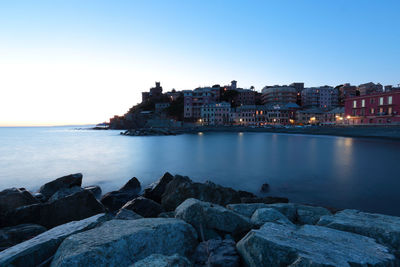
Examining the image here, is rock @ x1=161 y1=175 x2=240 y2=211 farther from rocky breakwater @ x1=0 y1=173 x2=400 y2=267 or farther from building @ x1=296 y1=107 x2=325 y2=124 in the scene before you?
building @ x1=296 y1=107 x2=325 y2=124

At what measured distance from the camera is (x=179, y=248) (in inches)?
144

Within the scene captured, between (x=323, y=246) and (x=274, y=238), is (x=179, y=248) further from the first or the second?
(x=323, y=246)

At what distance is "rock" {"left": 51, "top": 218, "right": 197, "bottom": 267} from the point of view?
9.26 ft

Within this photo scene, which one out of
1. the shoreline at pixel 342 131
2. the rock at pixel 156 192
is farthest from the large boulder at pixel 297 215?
the shoreline at pixel 342 131

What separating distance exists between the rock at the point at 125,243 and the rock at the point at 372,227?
9.84 feet

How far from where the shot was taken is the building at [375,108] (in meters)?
50.2

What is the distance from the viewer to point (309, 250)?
2828mm

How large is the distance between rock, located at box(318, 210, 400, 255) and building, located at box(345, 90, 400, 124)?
204 feet

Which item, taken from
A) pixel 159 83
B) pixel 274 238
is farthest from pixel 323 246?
pixel 159 83

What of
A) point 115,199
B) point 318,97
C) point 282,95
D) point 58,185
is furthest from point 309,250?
point 318,97

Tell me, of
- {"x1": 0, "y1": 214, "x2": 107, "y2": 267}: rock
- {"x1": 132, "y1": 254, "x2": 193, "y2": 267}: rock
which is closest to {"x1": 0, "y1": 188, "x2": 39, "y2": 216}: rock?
{"x1": 0, "y1": 214, "x2": 107, "y2": 267}: rock

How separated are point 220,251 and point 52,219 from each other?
609 cm

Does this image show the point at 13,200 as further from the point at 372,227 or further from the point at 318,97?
the point at 318,97

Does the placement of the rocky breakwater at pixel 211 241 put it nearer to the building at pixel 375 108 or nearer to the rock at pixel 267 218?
the rock at pixel 267 218
